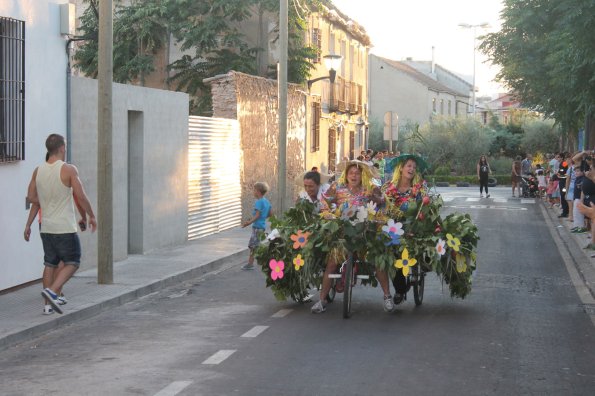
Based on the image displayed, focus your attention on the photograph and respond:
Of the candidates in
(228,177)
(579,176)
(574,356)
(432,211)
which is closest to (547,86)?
(579,176)

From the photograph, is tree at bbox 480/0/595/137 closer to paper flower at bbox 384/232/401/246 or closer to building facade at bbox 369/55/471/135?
paper flower at bbox 384/232/401/246

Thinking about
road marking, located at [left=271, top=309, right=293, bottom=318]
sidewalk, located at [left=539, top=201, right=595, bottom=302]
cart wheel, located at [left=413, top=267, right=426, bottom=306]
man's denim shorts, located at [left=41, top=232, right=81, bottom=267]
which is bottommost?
sidewalk, located at [left=539, top=201, right=595, bottom=302]

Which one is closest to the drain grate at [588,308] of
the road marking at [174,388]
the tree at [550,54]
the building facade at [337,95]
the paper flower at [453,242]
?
the paper flower at [453,242]

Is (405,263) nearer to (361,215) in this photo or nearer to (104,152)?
(361,215)

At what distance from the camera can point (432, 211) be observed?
11.8 meters

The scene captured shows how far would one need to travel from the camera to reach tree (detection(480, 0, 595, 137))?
66.1 ft

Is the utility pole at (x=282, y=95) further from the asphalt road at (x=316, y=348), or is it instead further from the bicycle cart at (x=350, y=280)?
the bicycle cart at (x=350, y=280)

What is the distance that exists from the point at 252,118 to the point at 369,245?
621 inches

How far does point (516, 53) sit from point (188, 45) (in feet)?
36.3

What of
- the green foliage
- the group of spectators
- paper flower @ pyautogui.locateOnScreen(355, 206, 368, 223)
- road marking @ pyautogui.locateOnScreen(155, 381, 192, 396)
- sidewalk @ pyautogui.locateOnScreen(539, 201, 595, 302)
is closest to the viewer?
road marking @ pyautogui.locateOnScreen(155, 381, 192, 396)

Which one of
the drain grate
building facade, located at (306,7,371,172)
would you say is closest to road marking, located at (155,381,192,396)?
the drain grate

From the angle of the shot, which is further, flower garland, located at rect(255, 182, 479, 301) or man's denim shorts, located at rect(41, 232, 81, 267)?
flower garland, located at rect(255, 182, 479, 301)

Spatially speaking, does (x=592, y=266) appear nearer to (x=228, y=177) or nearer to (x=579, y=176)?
(x=579, y=176)

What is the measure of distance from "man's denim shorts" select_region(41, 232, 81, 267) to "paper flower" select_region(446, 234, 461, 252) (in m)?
3.97
